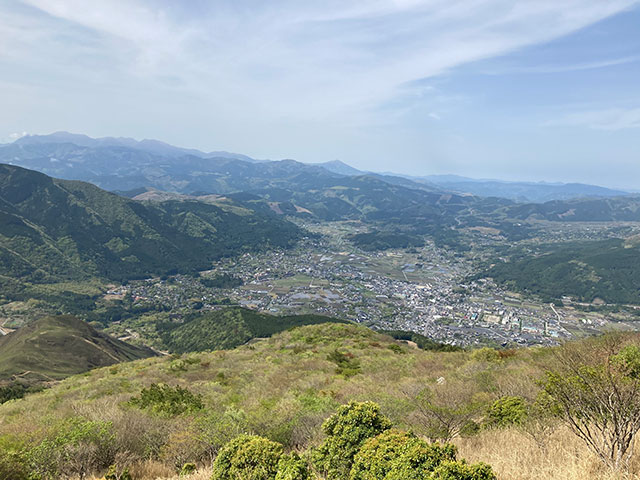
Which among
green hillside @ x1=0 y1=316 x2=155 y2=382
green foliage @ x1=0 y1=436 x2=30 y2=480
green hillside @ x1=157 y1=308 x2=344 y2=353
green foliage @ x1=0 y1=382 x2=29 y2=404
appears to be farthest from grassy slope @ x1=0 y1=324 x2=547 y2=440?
green hillside @ x1=157 y1=308 x2=344 y2=353

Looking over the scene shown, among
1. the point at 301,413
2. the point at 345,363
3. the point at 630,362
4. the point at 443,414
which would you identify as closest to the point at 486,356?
the point at 345,363

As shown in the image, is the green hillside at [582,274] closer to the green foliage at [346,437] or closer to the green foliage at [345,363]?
the green foliage at [345,363]

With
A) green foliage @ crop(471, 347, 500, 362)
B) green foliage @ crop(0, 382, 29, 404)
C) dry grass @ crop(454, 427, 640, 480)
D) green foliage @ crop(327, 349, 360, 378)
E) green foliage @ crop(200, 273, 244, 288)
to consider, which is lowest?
green foliage @ crop(200, 273, 244, 288)

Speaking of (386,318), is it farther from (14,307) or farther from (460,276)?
(14,307)

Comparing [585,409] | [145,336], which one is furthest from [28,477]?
[145,336]

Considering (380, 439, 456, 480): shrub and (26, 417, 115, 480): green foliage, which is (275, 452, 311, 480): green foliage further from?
(26, 417, 115, 480): green foliage

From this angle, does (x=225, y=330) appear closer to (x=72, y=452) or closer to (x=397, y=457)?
(x=72, y=452)
